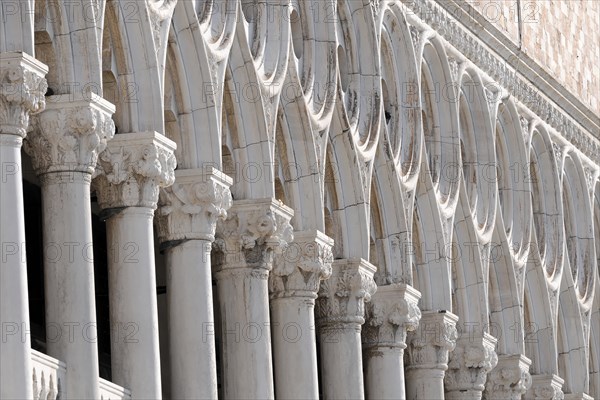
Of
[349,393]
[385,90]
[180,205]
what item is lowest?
[349,393]

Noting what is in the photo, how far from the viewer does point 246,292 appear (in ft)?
63.3

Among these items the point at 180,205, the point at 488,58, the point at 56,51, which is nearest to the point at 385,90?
the point at 488,58

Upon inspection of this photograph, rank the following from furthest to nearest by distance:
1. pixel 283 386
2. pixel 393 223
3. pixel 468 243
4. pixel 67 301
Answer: pixel 468 243, pixel 393 223, pixel 283 386, pixel 67 301

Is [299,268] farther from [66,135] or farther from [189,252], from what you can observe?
[66,135]

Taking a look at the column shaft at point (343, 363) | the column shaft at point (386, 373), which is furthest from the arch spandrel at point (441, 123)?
the column shaft at point (343, 363)

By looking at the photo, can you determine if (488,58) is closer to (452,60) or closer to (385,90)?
(452,60)

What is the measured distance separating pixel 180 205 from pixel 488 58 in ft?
26.8

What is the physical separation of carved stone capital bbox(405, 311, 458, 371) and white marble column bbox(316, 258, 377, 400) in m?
2.17

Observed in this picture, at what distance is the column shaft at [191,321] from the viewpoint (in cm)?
1805

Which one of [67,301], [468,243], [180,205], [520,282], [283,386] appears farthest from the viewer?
[520,282]

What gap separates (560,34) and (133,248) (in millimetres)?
12664

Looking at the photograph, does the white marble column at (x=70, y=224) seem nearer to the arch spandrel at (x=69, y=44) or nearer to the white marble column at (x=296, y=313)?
the arch spandrel at (x=69, y=44)

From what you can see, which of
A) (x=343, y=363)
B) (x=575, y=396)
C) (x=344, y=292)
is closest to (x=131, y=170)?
(x=344, y=292)

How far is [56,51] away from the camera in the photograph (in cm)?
1666
